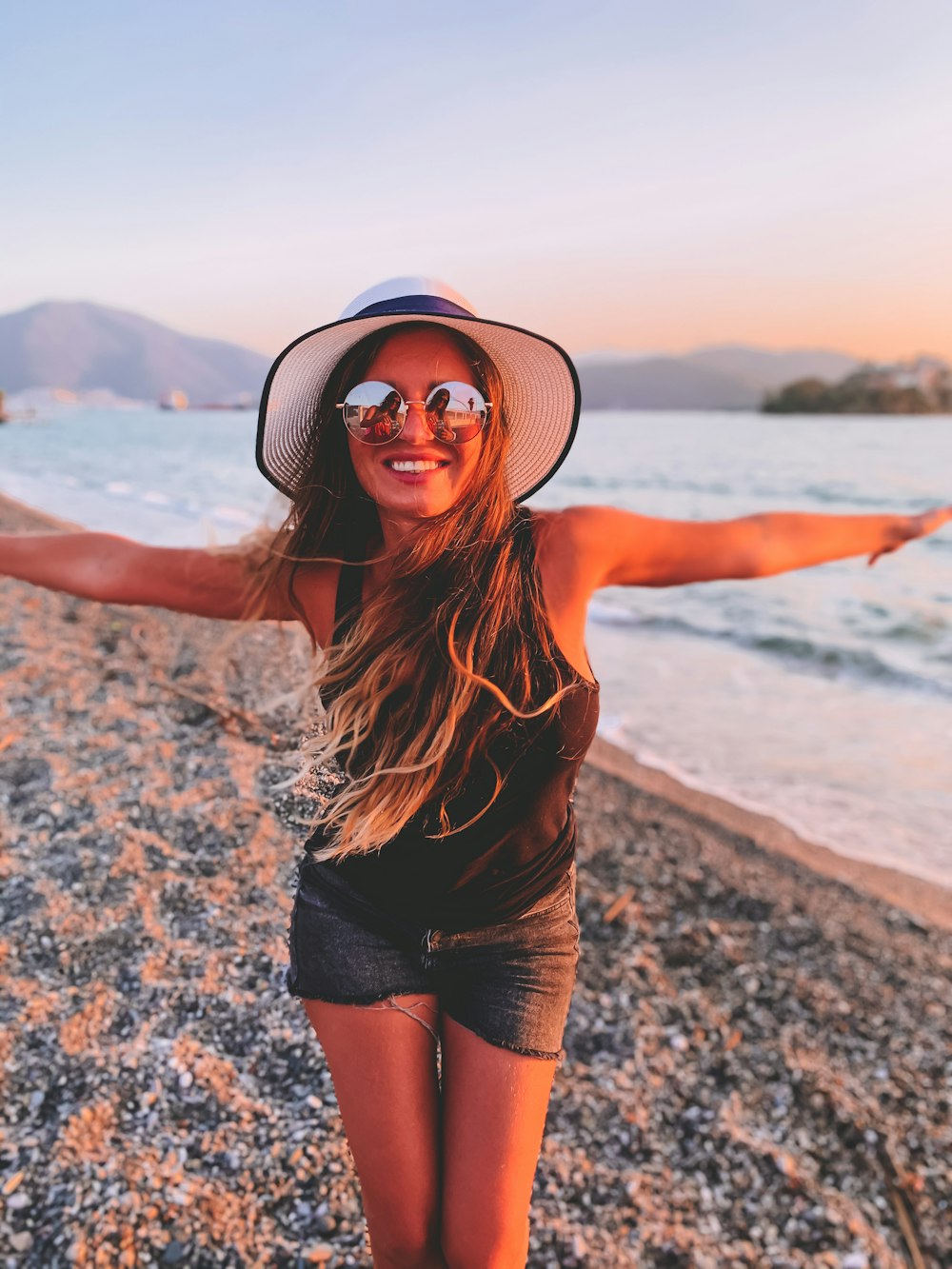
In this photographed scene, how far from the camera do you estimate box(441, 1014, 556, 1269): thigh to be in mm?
2025

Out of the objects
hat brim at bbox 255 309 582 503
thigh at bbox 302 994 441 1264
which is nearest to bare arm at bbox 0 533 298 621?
hat brim at bbox 255 309 582 503

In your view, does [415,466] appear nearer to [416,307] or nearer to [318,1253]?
[416,307]

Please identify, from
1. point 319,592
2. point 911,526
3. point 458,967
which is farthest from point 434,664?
point 911,526

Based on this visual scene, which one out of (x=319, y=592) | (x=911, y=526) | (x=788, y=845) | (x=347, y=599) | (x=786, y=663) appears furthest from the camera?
(x=786, y=663)

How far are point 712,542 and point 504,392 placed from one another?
32.3 inches

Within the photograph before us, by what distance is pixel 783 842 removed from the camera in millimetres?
5824

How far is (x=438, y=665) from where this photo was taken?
214 cm

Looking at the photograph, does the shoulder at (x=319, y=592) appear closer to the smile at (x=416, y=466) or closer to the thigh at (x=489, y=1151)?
the smile at (x=416, y=466)

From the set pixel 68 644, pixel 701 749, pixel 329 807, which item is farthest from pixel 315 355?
pixel 701 749

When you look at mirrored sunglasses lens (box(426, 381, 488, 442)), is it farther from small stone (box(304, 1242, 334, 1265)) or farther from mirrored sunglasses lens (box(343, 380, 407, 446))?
small stone (box(304, 1242, 334, 1265))

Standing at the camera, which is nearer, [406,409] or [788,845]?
[406,409]

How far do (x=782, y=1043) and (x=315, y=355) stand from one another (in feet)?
11.1

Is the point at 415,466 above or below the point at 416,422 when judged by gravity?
below

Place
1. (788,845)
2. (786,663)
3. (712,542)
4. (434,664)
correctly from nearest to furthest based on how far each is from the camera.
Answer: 1. (434,664)
2. (712,542)
3. (788,845)
4. (786,663)
